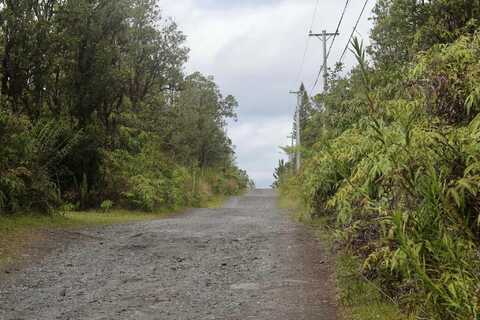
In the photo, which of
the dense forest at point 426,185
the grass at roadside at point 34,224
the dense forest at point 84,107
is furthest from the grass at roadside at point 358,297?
the dense forest at point 84,107

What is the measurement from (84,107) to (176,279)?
1091 centimetres

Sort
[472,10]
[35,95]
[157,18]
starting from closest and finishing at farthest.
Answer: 1. [472,10]
2. [35,95]
3. [157,18]

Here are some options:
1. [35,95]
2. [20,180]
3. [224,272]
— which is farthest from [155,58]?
[224,272]

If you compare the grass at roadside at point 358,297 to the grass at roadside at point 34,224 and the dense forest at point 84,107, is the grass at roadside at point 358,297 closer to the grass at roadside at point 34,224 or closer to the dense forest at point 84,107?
the grass at roadside at point 34,224

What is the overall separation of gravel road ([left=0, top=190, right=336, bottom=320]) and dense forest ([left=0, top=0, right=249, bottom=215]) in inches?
109

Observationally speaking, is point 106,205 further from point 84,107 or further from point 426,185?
point 426,185

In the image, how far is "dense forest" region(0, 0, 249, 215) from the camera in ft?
44.2

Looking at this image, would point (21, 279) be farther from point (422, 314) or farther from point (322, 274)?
point (422, 314)

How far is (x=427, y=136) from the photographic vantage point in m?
4.62

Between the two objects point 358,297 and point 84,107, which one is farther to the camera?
point 84,107

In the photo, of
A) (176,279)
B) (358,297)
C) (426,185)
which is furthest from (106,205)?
(426,185)

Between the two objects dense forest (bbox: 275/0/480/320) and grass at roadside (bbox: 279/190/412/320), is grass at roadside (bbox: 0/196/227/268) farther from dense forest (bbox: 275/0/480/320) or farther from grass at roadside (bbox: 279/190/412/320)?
dense forest (bbox: 275/0/480/320)

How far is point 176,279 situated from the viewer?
25.5 feet

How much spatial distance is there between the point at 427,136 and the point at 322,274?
387 cm
